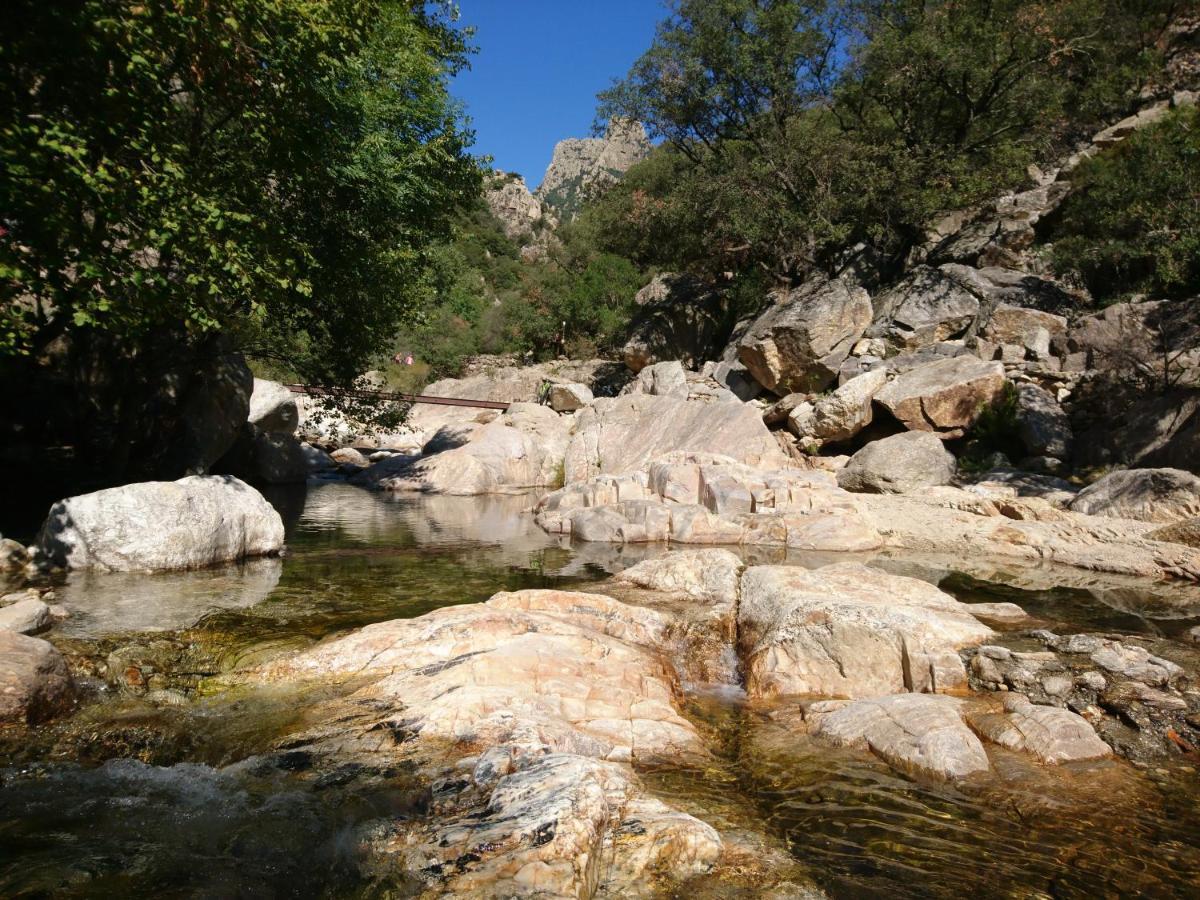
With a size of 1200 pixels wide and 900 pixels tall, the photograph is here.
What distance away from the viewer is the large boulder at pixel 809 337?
23.5 m

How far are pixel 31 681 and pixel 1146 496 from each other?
15423 millimetres

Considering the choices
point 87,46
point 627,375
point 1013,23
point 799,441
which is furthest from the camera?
point 627,375

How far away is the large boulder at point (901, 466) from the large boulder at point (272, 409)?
15.6 m

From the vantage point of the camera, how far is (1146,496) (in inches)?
493

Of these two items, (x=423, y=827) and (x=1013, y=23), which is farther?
(x=1013, y=23)

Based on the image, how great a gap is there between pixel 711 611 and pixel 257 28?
29.0ft

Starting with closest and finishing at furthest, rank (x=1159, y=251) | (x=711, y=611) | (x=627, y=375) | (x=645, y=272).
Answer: (x=711, y=611), (x=1159, y=251), (x=627, y=375), (x=645, y=272)

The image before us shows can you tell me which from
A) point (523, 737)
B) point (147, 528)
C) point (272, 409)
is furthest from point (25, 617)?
point (272, 409)

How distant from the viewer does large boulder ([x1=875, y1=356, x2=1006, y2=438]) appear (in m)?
18.8

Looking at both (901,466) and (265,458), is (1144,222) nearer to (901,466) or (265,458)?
(901,466)

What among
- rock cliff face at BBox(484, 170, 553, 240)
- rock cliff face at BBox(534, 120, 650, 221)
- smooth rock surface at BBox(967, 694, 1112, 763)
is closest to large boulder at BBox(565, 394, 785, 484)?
smooth rock surface at BBox(967, 694, 1112, 763)

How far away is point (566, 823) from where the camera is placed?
332 centimetres

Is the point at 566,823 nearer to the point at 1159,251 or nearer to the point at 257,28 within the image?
the point at 257,28

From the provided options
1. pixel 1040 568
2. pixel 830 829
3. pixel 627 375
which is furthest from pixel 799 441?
pixel 830 829
